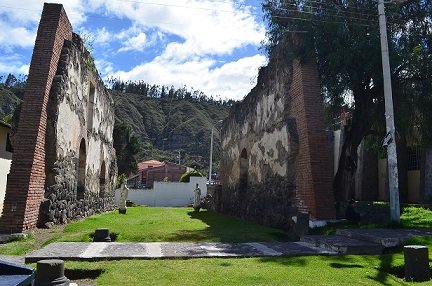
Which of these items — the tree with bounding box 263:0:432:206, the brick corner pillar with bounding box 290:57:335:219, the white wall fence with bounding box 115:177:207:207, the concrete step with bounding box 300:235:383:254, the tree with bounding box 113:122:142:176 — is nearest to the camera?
the concrete step with bounding box 300:235:383:254

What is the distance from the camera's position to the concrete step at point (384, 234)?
7.09 m

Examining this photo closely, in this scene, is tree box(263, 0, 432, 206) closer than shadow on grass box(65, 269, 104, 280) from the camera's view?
No

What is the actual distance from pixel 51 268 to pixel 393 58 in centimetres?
912

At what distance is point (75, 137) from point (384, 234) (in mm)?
8566

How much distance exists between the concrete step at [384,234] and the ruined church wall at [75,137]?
6368 millimetres

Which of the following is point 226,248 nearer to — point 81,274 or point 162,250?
point 162,250

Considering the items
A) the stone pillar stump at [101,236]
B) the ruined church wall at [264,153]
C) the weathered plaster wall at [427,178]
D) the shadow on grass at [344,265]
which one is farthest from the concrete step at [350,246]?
the weathered plaster wall at [427,178]

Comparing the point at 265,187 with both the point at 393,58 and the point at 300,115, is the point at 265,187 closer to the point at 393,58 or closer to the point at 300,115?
the point at 300,115

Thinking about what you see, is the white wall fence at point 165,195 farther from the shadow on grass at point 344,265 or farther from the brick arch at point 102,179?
the shadow on grass at point 344,265

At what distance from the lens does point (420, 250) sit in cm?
544

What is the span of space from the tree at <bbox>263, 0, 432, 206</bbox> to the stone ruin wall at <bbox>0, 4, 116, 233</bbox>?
5682 mm

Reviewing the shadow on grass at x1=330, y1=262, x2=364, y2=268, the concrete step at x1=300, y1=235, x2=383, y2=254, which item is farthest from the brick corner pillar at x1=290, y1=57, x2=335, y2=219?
the shadow on grass at x1=330, y1=262, x2=364, y2=268

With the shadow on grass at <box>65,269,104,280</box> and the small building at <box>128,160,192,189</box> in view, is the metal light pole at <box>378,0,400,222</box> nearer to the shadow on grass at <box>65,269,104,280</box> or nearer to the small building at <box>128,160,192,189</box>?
the shadow on grass at <box>65,269,104,280</box>

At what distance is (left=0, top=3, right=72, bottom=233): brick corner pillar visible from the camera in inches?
343
